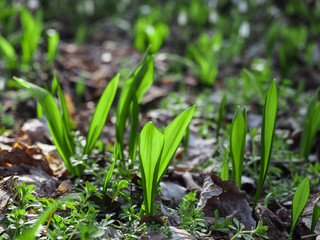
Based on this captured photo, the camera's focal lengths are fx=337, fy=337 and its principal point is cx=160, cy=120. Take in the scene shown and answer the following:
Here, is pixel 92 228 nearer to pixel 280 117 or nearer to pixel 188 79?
pixel 280 117

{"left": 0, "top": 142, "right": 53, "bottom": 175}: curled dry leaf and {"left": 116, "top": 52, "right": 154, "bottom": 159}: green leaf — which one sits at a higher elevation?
{"left": 116, "top": 52, "right": 154, "bottom": 159}: green leaf

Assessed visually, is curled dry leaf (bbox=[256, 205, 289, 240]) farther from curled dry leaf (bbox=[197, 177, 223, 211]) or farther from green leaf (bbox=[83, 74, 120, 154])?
green leaf (bbox=[83, 74, 120, 154])

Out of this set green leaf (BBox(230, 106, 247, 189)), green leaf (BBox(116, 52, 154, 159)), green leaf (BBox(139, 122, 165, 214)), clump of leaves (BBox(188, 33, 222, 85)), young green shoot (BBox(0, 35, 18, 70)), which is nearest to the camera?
green leaf (BBox(139, 122, 165, 214))

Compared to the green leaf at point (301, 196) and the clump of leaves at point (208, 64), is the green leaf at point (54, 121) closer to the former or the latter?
the green leaf at point (301, 196)

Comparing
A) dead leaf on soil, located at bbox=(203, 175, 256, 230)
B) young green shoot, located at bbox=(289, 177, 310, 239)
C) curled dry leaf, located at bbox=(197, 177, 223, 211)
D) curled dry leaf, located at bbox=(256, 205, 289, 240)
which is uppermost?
young green shoot, located at bbox=(289, 177, 310, 239)

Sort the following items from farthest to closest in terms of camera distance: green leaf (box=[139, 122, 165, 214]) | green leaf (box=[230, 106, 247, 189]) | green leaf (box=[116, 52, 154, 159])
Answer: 1. green leaf (box=[116, 52, 154, 159])
2. green leaf (box=[230, 106, 247, 189])
3. green leaf (box=[139, 122, 165, 214])

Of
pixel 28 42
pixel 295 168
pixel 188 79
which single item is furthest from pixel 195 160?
pixel 28 42

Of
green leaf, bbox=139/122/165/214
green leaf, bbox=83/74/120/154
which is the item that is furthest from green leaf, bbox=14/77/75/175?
green leaf, bbox=139/122/165/214

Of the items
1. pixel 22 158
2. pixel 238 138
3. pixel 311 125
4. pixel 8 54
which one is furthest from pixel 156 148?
pixel 8 54

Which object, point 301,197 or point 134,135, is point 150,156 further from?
point 301,197
